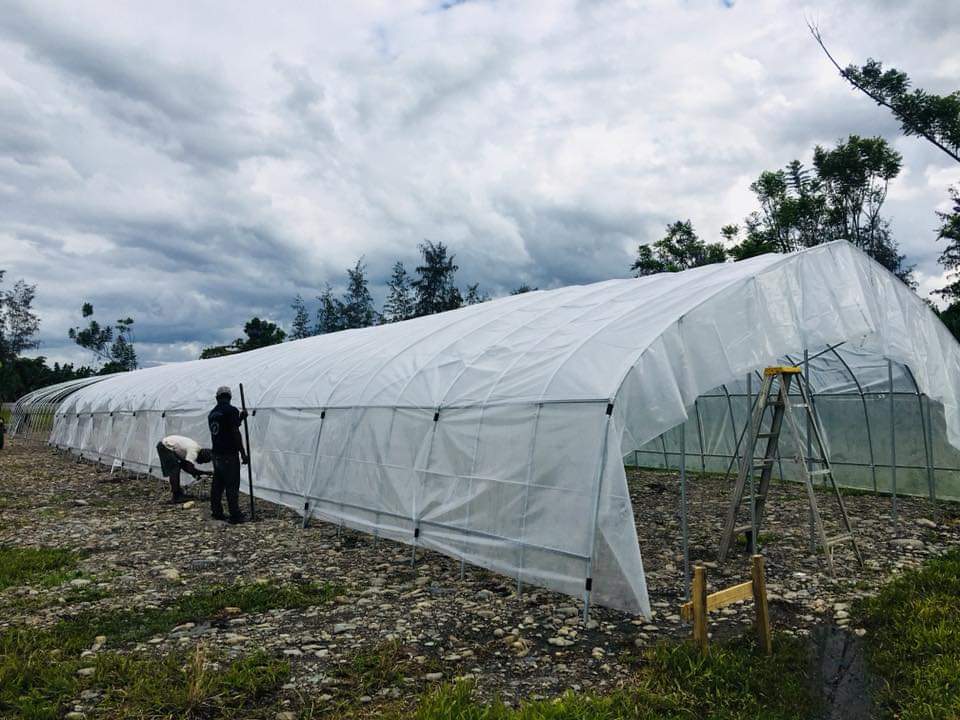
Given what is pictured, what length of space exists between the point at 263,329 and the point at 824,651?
210 feet

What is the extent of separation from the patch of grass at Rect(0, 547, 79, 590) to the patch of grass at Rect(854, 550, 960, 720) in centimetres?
1046

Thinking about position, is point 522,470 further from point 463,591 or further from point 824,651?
point 824,651

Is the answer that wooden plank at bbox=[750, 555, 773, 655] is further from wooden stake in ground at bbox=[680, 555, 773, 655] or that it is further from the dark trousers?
the dark trousers

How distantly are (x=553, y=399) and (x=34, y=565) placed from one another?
8392 mm

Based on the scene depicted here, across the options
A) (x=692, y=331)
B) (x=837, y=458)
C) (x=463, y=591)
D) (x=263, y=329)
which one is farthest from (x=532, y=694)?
(x=263, y=329)

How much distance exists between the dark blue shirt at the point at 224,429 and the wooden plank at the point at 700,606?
→ 10146mm

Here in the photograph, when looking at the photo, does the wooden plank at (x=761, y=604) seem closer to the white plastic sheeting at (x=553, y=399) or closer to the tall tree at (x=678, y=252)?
the white plastic sheeting at (x=553, y=399)

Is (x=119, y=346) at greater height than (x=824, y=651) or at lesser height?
greater

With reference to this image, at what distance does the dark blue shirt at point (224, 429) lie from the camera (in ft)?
44.5

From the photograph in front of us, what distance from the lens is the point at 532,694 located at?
602 centimetres

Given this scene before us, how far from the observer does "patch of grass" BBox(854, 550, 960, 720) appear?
5.73m

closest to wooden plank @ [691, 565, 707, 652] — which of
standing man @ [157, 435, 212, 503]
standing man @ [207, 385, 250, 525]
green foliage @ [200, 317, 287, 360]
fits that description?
standing man @ [207, 385, 250, 525]

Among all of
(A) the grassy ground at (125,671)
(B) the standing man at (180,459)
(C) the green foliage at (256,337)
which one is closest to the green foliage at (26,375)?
(C) the green foliage at (256,337)

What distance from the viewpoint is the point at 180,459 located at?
16.4 meters
